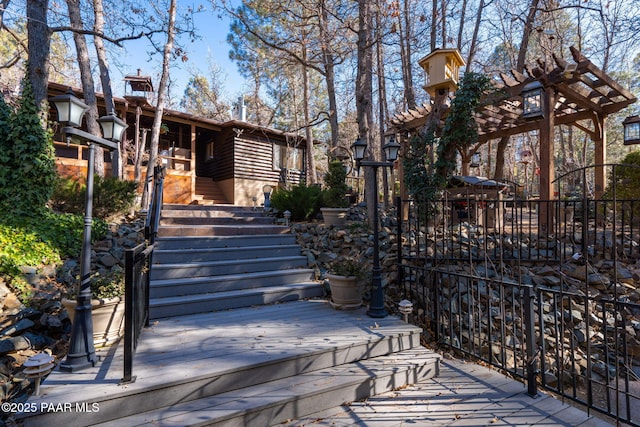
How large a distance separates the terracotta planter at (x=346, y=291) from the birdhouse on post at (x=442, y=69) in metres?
4.50

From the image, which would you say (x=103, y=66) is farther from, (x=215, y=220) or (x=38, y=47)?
(x=215, y=220)

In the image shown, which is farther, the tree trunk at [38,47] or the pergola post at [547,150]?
the pergola post at [547,150]

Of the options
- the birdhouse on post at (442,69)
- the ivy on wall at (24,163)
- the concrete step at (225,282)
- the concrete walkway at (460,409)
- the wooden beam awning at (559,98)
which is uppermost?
the birdhouse on post at (442,69)

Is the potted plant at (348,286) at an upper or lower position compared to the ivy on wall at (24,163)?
lower

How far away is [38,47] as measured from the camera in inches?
236

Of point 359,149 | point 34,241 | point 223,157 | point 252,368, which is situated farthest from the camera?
point 223,157

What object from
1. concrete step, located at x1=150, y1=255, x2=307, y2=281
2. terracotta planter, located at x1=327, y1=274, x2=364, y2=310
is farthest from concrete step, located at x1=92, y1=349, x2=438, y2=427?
concrete step, located at x1=150, y1=255, x2=307, y2=281

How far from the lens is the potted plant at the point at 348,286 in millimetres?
4008

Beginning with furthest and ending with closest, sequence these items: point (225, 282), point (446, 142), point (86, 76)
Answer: point (86, 76) → point (446, 142) → point (225, 282)

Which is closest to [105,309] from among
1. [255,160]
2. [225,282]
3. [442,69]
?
[225,282]

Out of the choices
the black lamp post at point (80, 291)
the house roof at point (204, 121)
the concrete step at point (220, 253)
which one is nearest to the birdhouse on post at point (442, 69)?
the concrete step at point (220, 253)

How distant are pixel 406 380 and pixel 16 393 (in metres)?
3.31

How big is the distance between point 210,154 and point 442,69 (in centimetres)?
1063

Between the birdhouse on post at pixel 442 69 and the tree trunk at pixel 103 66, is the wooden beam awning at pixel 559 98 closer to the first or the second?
the birdhouse on post at pixel 442 69
